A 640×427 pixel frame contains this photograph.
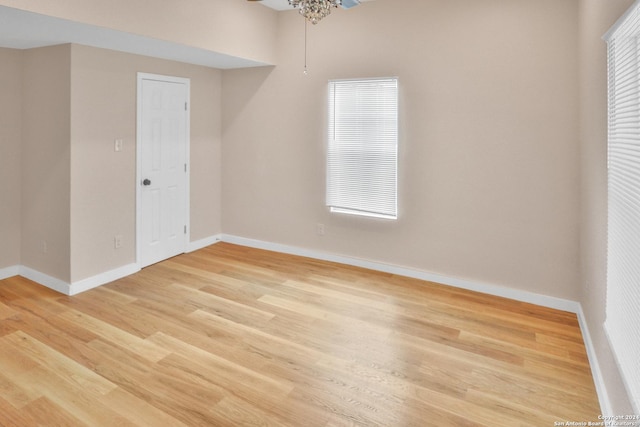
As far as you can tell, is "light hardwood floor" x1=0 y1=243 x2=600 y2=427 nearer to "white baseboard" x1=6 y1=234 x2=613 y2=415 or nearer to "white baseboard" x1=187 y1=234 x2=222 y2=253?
"white baseboard" x1=6 y1=234 x2=613 y2=415

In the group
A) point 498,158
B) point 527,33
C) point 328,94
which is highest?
point 527,33

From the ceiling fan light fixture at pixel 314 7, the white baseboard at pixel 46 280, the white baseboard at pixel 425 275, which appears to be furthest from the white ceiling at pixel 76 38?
the white baseboard at pixel 425 275

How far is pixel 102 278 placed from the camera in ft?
13.5

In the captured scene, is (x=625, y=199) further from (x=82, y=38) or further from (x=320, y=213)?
(x=82, y=38)

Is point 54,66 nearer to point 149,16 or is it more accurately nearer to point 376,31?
point 149,16

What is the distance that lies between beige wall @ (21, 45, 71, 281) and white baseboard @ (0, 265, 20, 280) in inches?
5.0

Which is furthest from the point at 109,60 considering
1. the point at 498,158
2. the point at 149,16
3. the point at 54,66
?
the point at 498,158

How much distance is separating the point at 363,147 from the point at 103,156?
108 inches

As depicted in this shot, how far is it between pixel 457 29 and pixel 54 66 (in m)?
3.89

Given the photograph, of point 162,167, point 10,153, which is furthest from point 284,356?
point 10,153

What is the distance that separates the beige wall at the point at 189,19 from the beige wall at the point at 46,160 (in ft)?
2.84

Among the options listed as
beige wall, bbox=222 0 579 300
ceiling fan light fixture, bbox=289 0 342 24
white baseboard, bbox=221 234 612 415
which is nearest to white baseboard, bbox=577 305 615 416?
white baseboard, bbox=221 234 612 415

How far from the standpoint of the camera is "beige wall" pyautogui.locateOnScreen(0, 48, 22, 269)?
4.01 meters

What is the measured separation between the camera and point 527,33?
3.57m
